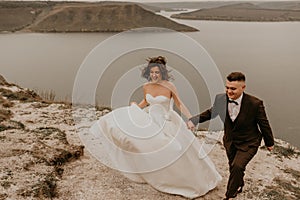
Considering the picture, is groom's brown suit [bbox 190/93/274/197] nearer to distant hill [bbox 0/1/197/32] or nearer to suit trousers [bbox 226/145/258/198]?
suit trousers [bbox 226/145/258/198]

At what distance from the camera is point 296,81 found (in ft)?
80.1

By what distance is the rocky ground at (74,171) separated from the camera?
20.5 ft

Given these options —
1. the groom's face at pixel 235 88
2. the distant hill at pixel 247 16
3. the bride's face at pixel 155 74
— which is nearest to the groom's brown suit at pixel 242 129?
the groom's face at pixel 235 88

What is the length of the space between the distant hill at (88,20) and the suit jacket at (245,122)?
58385mm

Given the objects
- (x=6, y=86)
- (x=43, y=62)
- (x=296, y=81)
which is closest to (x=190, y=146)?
(x=6, y=86)

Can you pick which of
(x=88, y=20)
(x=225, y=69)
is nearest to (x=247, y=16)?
(x=88, y=20)

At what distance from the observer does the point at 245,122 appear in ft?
16.9

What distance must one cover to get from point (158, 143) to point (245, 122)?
1467mm

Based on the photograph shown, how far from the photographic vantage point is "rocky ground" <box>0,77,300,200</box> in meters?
6.25

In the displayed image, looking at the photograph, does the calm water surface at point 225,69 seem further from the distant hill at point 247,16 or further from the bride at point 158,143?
the distant hill at point 247,16

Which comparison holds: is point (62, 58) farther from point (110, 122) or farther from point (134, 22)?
point (134, 22)

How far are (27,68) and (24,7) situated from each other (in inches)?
2601

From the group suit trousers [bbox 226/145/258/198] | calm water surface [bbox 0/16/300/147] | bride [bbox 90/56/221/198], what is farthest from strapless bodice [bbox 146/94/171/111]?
calm water surface [bbox 0/16/300/147]

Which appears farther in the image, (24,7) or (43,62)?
(24,7)
